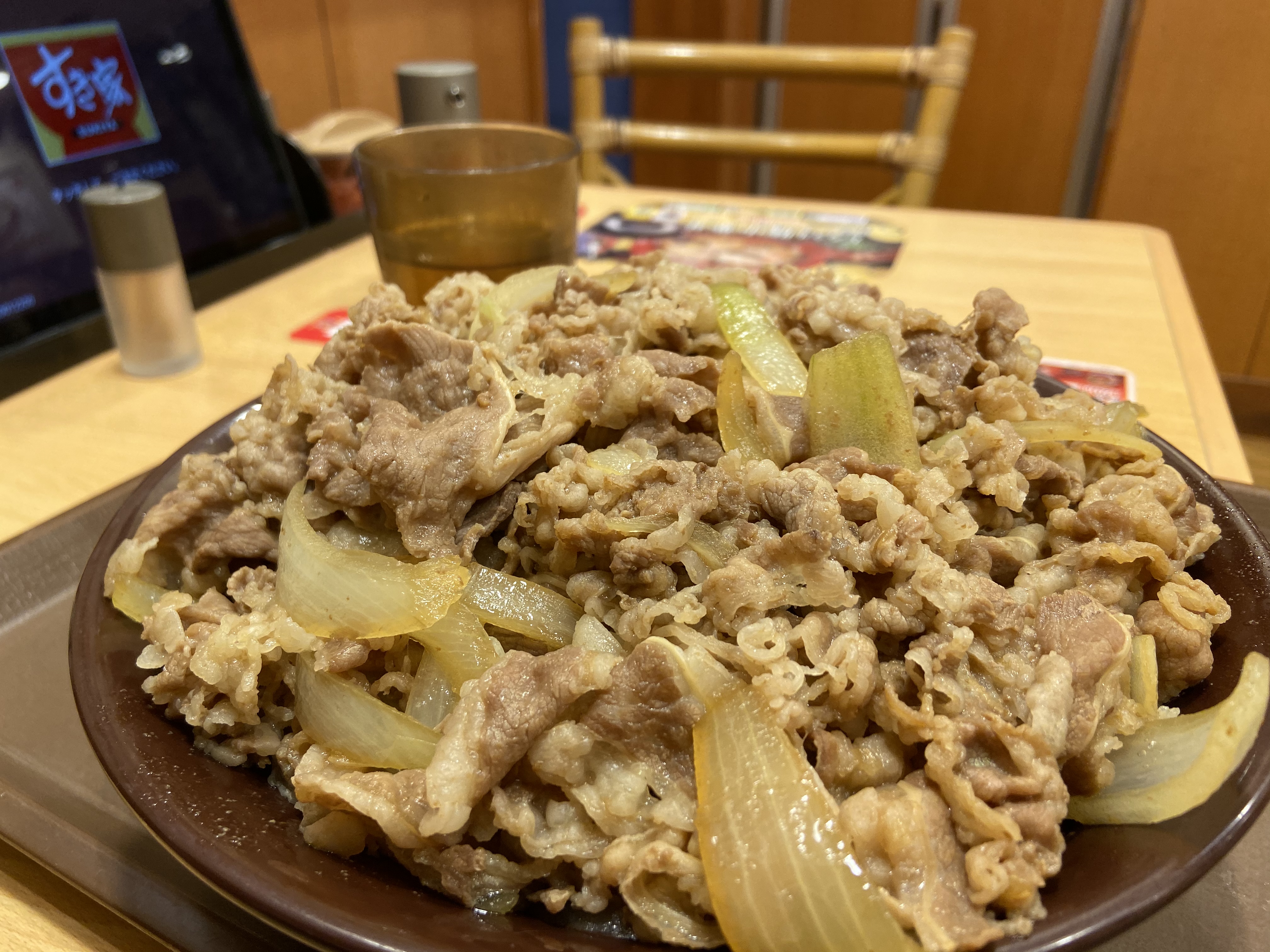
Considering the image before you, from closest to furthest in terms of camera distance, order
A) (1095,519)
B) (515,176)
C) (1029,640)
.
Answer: (1029,640) < (1095,519) < (515,176)

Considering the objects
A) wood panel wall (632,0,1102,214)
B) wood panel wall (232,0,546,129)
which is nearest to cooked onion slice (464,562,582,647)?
wood panel wall (232,0,546,129)

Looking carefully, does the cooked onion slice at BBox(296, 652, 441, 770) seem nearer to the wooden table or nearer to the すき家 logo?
the wooden table

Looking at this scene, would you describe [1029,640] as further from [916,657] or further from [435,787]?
[435,787]

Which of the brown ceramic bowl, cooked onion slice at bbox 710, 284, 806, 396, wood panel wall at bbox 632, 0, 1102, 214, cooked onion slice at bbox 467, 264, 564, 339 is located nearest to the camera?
the brown ceramic bowl

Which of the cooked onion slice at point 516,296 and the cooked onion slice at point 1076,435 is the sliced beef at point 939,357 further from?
the cooked onion slice at point 516,296

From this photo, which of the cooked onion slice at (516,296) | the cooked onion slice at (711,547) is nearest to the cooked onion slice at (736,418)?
the cooked onion slice at (711,547)

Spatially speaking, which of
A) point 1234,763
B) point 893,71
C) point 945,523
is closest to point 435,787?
point 945,523

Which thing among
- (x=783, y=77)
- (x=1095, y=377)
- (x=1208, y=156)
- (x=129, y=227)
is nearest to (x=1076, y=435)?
(x=1095, y=377)
